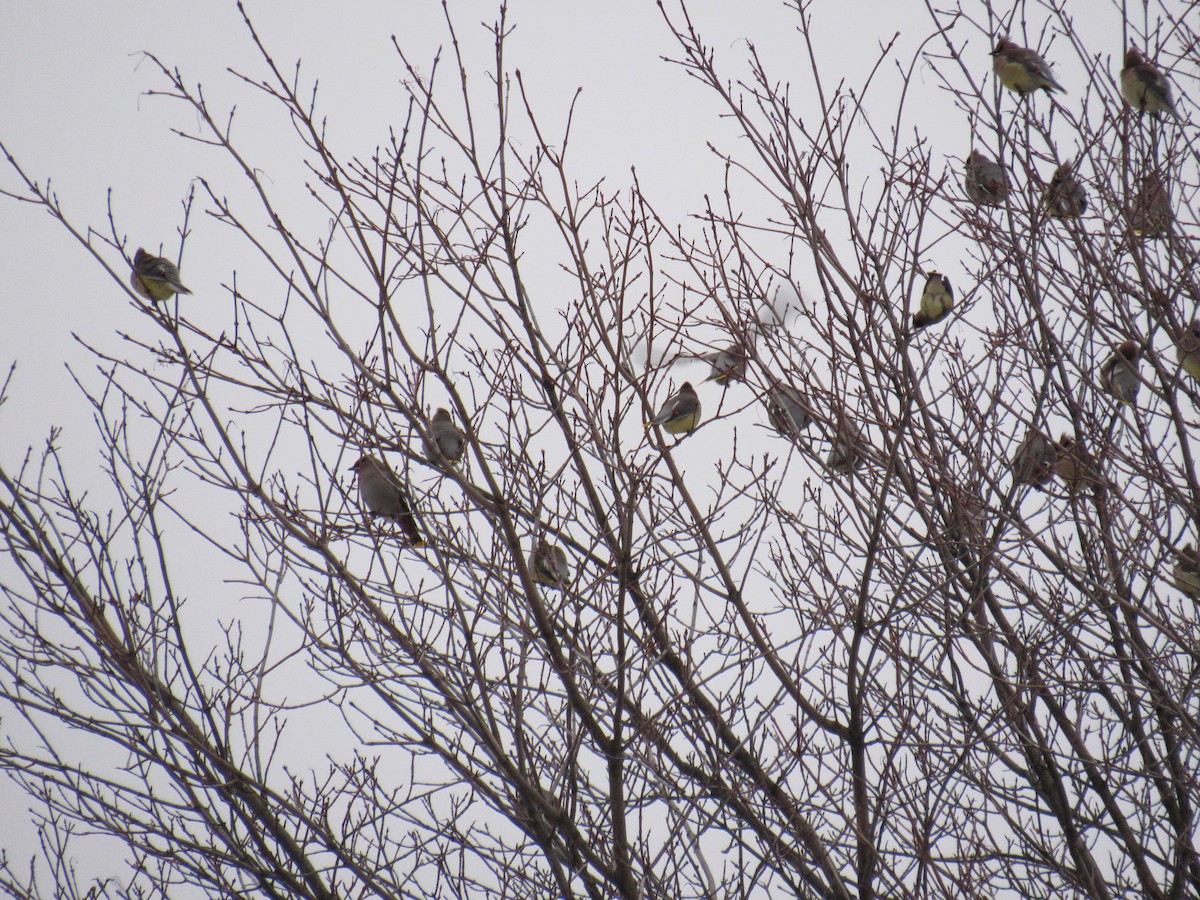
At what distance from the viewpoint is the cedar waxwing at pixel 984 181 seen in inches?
175

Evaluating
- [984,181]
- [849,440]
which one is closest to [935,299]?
[984,181]

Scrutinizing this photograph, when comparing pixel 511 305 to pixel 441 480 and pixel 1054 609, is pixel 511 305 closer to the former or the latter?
pixel 441 480

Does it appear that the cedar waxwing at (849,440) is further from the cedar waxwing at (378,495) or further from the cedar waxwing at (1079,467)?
the cedar waxwing at (378,495)

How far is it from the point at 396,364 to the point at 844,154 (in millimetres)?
1715

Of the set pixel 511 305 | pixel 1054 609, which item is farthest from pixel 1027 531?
pixel 511 305

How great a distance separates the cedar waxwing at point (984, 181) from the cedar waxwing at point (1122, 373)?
77 centimetres

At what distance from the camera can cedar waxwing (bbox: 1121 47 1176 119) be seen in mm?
4660

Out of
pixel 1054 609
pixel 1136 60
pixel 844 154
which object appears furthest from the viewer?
pixel 1136 60

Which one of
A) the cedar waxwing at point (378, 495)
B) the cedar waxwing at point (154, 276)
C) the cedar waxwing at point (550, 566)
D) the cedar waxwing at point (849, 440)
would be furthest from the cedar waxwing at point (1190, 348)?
the cedar waxwing at point (154, 276)

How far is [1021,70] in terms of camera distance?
16.9 ft

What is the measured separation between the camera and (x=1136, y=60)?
5289 millimetres

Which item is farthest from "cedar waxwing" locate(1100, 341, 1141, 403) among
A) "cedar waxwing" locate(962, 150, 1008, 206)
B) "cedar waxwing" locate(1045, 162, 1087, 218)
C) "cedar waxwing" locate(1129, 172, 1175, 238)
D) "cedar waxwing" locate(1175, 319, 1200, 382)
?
"cedar waxwing" locate(962, 150, 1008, 206)

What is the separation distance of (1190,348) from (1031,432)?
2.19ft

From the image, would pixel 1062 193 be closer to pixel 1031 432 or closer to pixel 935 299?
pixel 1031 432
